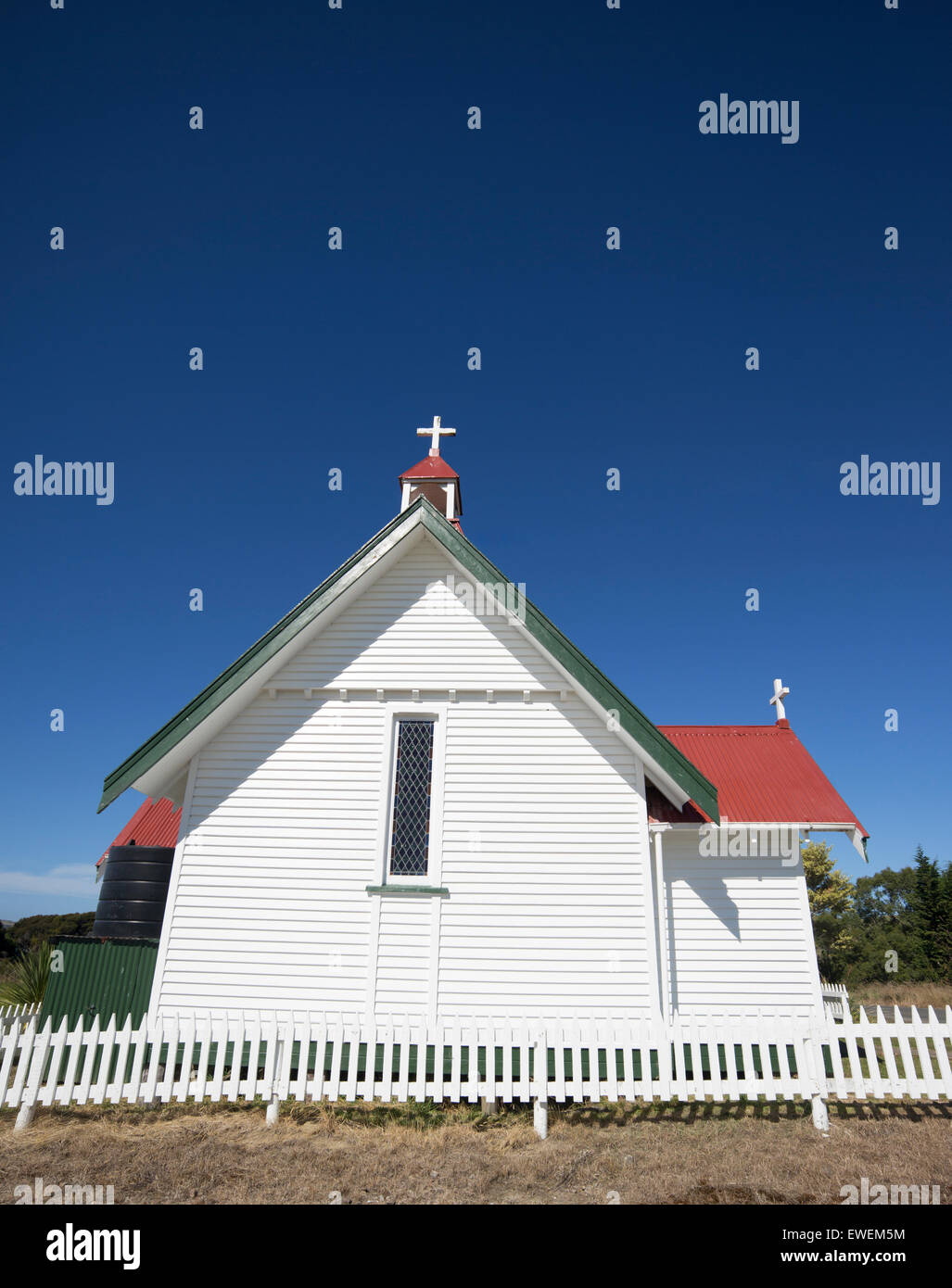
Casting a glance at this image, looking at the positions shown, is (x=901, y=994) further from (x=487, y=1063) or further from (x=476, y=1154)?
(x=476, y=1154)

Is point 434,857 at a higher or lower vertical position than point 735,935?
higher

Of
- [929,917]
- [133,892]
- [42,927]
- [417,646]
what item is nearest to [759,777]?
[417,646]

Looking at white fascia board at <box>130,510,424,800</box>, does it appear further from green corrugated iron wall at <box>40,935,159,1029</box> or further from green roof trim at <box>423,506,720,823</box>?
green corrugated iron wall at <box>40,935,159,1029</box>

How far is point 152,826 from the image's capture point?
44.9ft

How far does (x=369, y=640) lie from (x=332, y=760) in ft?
6.17

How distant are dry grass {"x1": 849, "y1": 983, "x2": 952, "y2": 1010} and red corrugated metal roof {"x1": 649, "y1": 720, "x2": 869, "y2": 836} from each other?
1241 centimetres

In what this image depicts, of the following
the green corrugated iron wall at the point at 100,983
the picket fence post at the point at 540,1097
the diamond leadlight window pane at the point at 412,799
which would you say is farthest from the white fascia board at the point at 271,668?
the picket fence post at the point at 540,1097

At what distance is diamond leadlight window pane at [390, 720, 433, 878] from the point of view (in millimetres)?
9664

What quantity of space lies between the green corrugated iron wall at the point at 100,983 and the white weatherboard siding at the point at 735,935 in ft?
25.1

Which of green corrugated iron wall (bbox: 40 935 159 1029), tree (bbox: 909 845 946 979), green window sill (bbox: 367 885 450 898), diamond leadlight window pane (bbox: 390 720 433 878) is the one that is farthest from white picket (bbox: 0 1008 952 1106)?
tree (bbox: 909 845 946 979)

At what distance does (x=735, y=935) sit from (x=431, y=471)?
9.81m
